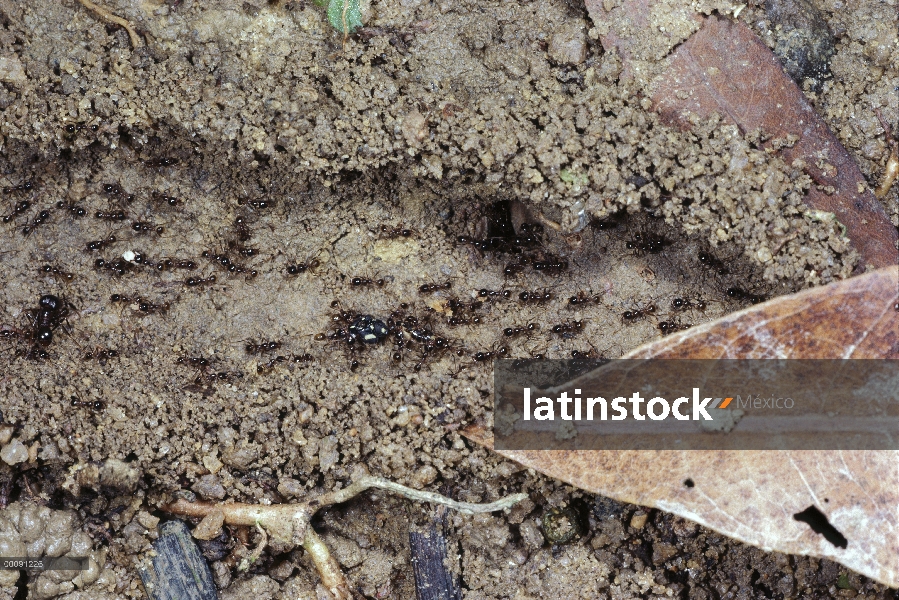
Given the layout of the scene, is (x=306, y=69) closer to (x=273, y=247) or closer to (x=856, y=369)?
(x=273, y=247)

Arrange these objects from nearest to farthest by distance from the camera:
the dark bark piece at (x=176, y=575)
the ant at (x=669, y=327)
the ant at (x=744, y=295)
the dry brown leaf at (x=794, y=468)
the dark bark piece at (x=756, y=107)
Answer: the dry brown leaf at (x=794, y=468) < the dark bark piece at (x=756, y=107) < the dark bark piece at (x=176, y=575) < the ant at (x=744, y=295) < the ant at (x=669, y=327)

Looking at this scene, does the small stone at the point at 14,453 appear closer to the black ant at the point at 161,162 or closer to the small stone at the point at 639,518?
the black ant at the point at 161,162

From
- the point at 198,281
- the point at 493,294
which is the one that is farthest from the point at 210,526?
the point at 493,294

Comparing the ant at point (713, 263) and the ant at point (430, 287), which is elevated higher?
the ant at point (713, 263)

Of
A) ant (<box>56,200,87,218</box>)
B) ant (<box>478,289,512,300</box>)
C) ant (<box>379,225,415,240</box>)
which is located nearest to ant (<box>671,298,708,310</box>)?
ant (<box>478,289,512,300</box>)

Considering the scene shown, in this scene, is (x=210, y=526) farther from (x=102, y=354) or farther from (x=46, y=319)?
(x=46, y=319)

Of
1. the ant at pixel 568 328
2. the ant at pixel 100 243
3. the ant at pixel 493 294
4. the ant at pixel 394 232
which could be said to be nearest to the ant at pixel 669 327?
the ant at pixel 568 328

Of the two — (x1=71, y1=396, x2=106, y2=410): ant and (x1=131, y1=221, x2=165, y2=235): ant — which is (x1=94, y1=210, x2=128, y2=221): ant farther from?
(x1=71, y1=396, x2=106, y2=410): ant
